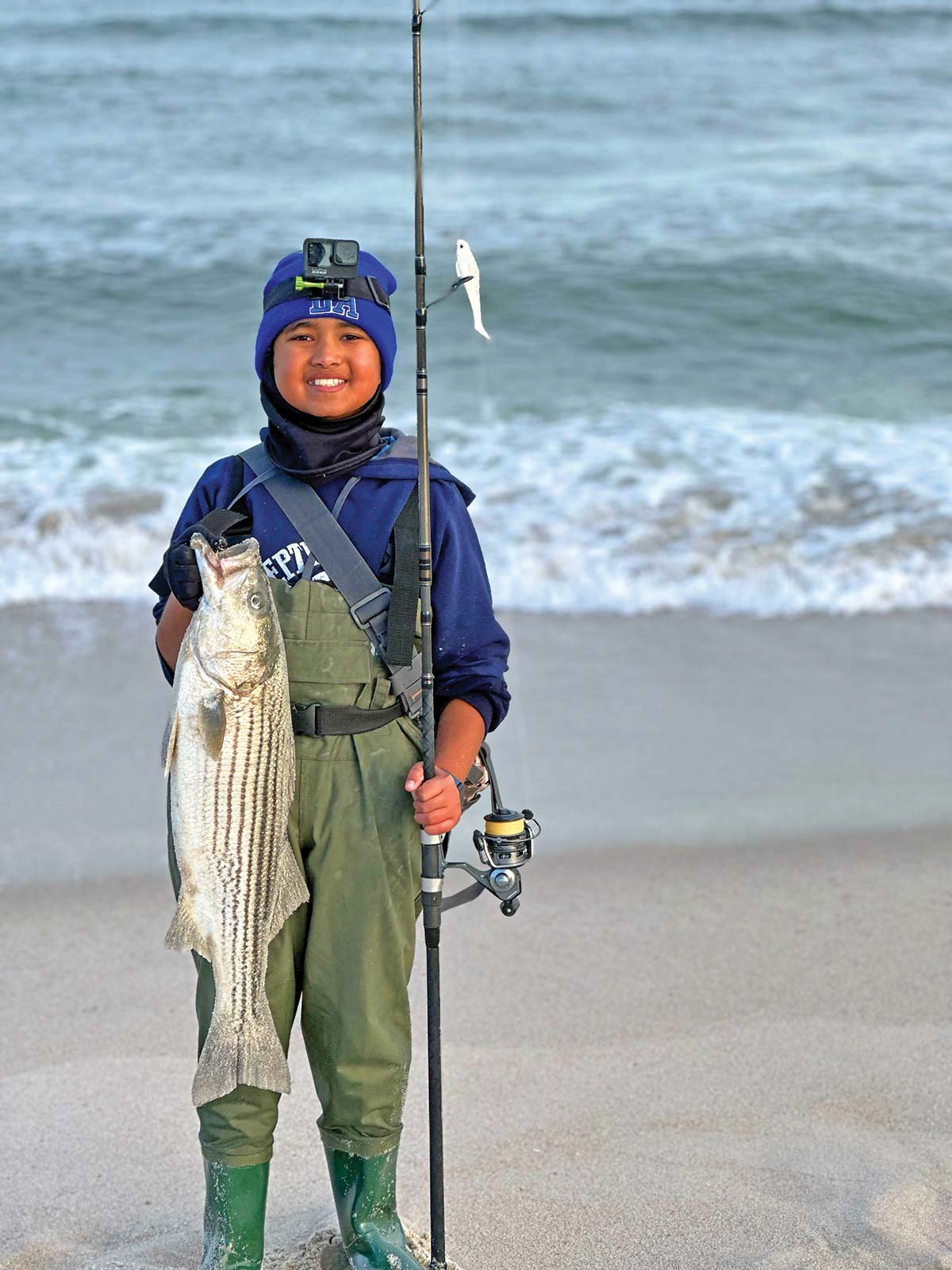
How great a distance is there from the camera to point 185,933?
2637mm

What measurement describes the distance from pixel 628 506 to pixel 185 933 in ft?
21.4

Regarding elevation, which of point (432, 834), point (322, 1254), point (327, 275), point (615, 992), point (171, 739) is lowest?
point (615, 992)

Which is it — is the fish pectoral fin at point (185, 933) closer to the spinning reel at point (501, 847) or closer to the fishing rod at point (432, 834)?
the fishing rod at point (432, 834)

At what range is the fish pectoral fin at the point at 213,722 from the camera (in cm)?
254

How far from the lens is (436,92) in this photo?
73.1 feet

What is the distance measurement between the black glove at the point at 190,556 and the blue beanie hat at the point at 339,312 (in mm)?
330

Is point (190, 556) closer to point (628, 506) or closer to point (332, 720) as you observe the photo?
point (332, 720)

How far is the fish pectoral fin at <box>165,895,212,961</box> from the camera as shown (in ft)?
8.64

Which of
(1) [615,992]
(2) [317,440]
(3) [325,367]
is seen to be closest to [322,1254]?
(1) [615,992]

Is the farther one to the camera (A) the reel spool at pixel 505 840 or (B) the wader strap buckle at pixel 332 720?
(A) the reel spool at pixel 505 840

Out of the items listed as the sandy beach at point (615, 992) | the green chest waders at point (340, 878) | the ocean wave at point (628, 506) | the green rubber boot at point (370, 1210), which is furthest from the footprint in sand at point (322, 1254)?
the ocean wave at point (628, 506)

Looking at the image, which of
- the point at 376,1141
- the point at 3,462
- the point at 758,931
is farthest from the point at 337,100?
the point at 376,1141

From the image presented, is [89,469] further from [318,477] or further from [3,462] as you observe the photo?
[318,477]

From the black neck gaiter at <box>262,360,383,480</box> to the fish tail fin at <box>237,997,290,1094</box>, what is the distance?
0.99 metres
